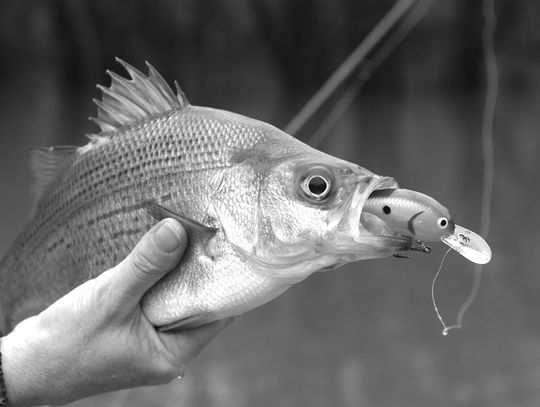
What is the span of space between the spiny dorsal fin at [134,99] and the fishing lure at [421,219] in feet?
2.50

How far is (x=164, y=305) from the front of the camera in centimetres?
234

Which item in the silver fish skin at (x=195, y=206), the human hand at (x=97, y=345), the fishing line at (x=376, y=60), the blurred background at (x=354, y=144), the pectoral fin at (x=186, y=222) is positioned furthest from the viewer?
the blurred background at (x=354, y=144)

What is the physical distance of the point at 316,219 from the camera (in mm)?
2113

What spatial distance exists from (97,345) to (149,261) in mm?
391

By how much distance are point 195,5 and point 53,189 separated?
2772cm

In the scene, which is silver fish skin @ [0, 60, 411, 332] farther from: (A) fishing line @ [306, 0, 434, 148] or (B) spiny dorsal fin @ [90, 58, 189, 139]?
(A) fishing line @ [306, 0, 434, 148]

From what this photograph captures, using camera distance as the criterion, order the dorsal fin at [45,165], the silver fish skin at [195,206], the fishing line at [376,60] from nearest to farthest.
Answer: the silver fish skin at [195,206] < the dorsal fin at [45,165] < the fishing line at [376,60]

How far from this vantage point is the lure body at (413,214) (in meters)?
2.01

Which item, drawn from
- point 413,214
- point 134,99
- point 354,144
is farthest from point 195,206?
point 354,144

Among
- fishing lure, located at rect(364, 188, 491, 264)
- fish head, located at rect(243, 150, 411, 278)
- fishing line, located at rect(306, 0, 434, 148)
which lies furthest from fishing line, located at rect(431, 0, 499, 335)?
Result: fishing line, located at rect(306, 0, 434, 148)

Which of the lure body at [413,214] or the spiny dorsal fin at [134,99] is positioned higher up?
the lure body at [413,214]

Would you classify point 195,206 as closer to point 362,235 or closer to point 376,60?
point 362,235

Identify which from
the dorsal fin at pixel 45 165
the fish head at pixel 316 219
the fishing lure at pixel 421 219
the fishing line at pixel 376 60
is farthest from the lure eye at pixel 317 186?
the fishing line at pixel 376 60

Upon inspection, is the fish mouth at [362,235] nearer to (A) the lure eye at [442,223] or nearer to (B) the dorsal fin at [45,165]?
(A) the lure eye at [442,223]
